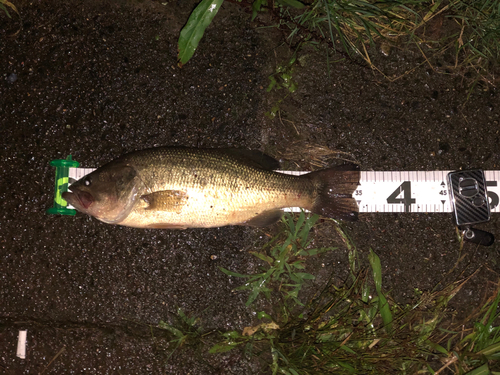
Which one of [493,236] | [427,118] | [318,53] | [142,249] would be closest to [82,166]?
[142,249]

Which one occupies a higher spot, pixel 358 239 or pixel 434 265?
pixel 358 239

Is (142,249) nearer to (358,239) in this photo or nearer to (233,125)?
(233,125)

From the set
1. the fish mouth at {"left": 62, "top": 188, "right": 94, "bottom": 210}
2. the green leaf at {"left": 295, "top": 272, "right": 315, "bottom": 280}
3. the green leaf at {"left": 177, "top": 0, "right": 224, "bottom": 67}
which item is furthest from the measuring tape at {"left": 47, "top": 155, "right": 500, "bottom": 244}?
the green leaf at {"left": 177, "top": 0, "right": 224, "bottom": 67}

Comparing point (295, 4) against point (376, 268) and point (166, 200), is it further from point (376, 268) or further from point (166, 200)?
point (376, 268)

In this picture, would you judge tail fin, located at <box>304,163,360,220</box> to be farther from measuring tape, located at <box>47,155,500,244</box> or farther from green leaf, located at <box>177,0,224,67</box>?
green leaf, located at <box>177,0,224,67</box>

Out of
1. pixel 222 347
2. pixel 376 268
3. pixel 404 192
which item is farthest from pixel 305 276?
pixel 404 192

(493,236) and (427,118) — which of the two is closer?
(493,236)

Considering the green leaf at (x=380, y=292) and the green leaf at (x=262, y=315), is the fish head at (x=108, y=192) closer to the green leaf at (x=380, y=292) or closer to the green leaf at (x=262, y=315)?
the green leaf at (x=262, y=315)
